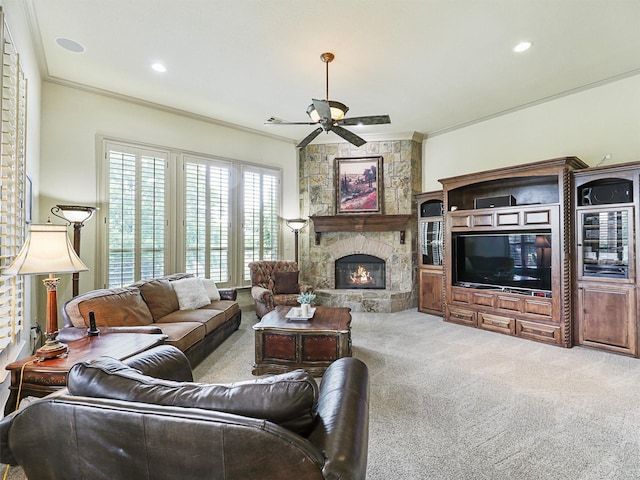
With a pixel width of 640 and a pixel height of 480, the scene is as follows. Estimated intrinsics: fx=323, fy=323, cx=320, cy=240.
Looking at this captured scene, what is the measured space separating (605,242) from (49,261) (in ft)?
18.3

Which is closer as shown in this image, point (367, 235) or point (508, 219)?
point (508, 219)

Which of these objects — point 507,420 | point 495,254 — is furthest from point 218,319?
point 495,254

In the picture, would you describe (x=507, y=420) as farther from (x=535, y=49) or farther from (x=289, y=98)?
(x=289, y=98)

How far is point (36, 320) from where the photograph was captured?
3.88 metres

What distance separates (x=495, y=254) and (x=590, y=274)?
46.1 inches

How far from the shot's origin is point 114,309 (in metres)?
3.17

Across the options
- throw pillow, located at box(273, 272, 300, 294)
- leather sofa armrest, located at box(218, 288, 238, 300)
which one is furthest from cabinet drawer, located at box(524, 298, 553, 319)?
leather sofa armrest, located at box(218, 288, 238, 300)

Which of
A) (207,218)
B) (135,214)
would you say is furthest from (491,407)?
(135,214)

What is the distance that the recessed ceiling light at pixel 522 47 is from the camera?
3430 millimetres

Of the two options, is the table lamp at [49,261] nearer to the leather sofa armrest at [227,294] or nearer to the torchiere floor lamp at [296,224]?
the leather sofa armrest at [227,294]

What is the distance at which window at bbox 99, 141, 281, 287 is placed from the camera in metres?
4.67

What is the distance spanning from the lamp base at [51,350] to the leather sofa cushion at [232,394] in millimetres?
1170

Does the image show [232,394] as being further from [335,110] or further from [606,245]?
[606,245]

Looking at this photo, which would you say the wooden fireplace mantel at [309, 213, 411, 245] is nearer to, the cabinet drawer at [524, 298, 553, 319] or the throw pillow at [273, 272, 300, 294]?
the throw pillow at [273, 272, 300, 294]
